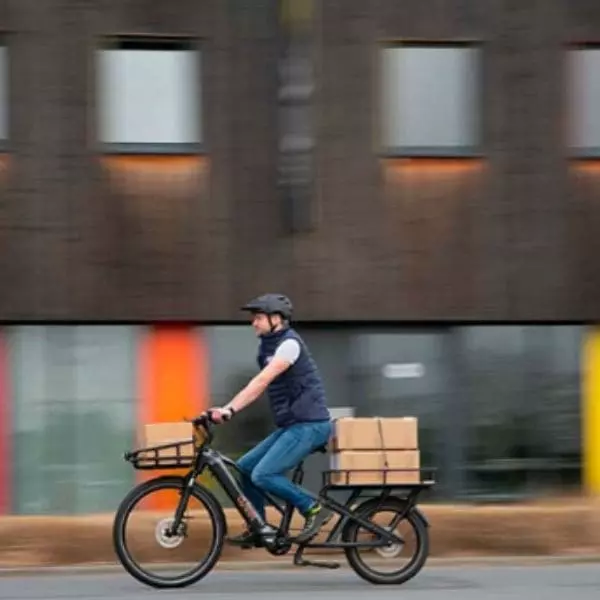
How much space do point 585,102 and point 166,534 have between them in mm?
7448

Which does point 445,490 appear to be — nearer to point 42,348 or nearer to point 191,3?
point 42,348

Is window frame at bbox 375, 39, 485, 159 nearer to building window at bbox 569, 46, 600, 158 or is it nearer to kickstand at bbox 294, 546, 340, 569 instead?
building window at bbox 569, 46, 600, 158

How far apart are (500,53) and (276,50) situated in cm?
215

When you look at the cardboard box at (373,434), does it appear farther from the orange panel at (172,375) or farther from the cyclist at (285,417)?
the orange panel at (172,375)

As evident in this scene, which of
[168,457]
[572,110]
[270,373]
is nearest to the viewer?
[270,373]

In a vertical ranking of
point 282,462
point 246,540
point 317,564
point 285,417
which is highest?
point 285,417

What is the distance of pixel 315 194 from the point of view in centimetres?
1530

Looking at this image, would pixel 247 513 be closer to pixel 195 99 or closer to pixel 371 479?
pixel 371 479

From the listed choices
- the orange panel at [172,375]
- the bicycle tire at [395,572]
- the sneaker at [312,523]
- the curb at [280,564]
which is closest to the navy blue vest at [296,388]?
the sneaker at [312,523]

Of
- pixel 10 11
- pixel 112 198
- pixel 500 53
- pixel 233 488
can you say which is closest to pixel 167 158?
pixel 112 198

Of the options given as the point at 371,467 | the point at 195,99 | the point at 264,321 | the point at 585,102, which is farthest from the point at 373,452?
the point at 585,102

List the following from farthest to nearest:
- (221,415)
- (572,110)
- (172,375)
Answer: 1. (572,110)
2. (172,375)
3. (221,415)

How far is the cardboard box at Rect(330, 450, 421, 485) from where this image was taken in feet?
34.4

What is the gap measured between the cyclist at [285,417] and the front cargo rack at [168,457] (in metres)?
0.34
